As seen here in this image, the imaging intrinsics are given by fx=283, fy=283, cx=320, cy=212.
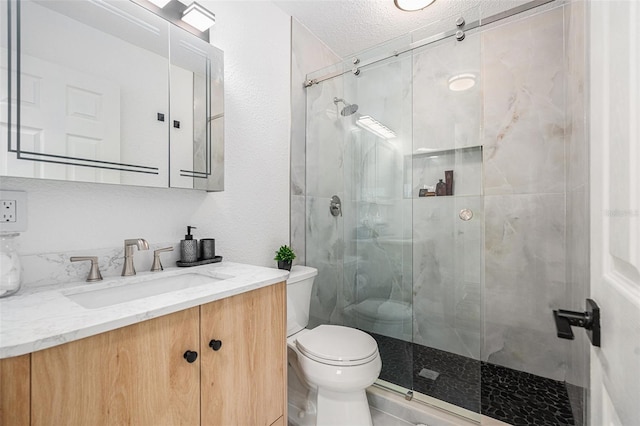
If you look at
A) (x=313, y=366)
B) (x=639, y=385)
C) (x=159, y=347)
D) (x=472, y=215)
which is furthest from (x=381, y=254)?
(x=639, y=385)

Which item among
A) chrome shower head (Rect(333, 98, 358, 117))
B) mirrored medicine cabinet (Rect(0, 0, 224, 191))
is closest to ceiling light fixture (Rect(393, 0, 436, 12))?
chrome shower head (Rect(333, 98, 358, 117))

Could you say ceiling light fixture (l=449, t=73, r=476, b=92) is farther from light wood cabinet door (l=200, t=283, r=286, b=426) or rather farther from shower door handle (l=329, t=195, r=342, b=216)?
light wood cabinet door (l=200, t=283, r=286, b=426)

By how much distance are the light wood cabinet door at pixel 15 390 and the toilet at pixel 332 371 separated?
3.26 ft

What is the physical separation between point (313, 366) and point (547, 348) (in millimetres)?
1597

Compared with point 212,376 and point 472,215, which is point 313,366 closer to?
point 212,376

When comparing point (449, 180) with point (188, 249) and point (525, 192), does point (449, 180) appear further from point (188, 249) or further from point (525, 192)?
point (188, 249)

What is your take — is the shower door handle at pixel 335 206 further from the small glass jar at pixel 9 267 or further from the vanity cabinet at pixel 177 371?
the small glass jar at pixel 9 267

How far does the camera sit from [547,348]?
72.0 inches

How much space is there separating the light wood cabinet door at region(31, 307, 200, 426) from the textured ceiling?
6.46 feet

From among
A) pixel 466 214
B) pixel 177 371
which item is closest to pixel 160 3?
pixel 177 371

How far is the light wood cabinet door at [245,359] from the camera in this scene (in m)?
0.88

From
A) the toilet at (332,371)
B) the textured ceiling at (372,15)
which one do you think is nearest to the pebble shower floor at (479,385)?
the toilet at (332,371)

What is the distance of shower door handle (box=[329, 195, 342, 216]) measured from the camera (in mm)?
2152

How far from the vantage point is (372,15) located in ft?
6.33
